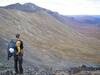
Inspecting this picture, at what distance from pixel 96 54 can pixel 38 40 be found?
392 centimetres

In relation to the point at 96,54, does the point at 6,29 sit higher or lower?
higher

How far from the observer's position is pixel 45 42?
66.4 feet

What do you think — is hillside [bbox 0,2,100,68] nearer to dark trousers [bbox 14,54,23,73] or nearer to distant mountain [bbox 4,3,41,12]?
dark trousers [bbox 14,54,23,73]

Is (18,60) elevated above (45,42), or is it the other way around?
(45,42)

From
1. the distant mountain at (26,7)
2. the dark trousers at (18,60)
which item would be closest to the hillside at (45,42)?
the dark trousers at (18,60)

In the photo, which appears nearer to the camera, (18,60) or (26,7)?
(18,60)

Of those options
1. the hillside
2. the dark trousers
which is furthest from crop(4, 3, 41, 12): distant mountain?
the dark trousers

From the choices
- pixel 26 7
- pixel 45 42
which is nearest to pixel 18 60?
pixel 45 42

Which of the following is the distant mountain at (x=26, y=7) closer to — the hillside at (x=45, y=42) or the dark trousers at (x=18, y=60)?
the hillside at (x=45, y=42)

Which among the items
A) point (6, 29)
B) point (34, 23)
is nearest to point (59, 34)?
point (34, 23)

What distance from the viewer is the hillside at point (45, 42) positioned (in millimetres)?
15586

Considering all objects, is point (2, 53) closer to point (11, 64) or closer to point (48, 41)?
point (11, 64)

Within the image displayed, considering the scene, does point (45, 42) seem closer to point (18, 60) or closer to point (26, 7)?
point (18, 60)

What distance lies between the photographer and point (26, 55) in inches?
590
